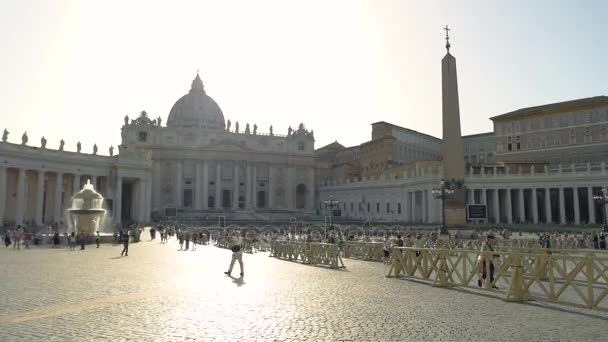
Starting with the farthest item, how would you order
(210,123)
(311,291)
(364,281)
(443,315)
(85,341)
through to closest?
1. (210,123)
2. (364,281)
3. (311,291)
4. (443,315)
5. (85,341)

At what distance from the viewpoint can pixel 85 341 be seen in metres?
7.42

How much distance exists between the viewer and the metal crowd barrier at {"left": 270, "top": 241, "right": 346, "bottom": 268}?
19.7 metres

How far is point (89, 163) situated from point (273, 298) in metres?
52.6

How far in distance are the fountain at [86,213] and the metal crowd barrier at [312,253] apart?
15965 mm

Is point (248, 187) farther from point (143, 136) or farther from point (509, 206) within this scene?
point (509, 206)

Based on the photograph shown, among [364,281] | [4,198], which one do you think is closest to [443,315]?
[364,281]

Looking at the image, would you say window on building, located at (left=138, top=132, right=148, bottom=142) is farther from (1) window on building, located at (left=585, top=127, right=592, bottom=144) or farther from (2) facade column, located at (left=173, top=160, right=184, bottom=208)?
(1) window on building, located at (left=585, top=127, right=592, bottom=144)

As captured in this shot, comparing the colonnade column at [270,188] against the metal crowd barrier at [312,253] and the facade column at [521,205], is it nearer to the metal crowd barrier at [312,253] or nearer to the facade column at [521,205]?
the facade column at [521,205]

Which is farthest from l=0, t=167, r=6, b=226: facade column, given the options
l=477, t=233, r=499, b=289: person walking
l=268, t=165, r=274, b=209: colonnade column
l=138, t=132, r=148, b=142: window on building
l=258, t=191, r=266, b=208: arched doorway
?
l=268, t=165, r=274, b=209: colonnade column

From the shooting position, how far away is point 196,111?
10162 centimetres

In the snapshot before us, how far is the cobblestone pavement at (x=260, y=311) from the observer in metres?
8.01

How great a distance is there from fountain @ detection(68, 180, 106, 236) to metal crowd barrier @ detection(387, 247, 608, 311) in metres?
25.0

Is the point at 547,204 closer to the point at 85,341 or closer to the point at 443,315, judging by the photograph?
the point at 443,315

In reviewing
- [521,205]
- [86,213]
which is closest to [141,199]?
[86,213]
